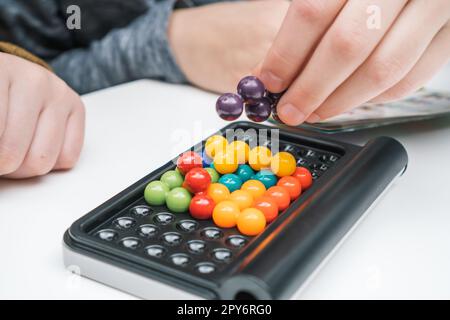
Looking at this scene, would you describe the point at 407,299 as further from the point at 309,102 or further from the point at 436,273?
the point at 309,102

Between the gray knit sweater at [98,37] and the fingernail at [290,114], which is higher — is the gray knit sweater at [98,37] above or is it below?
below

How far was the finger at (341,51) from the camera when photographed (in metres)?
0.48

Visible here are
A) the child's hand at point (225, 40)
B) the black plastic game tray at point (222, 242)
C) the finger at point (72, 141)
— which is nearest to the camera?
the black plastic game tray at point (222, 242)

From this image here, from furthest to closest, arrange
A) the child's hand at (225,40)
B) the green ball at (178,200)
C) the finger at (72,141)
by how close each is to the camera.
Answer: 1. the child's hand at (225,40)
2. the finger at (72,141)
3. the green ball at (178,200)

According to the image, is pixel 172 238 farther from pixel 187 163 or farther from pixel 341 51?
pixel 341 51

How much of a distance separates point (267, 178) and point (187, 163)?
0.25 feet

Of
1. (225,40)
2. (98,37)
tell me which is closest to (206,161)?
(225,40)

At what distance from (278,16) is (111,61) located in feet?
1.05

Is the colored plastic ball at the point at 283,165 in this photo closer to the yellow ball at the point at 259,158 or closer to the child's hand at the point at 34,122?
the yellow ball at the point at 259,158

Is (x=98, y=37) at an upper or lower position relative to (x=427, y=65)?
lower

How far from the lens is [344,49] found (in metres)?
0.48

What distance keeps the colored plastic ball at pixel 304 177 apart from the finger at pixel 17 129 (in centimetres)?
27

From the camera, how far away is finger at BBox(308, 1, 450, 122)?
498mm

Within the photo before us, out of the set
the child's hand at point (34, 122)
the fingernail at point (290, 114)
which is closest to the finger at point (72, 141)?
the child's hand at point (34, 122)
